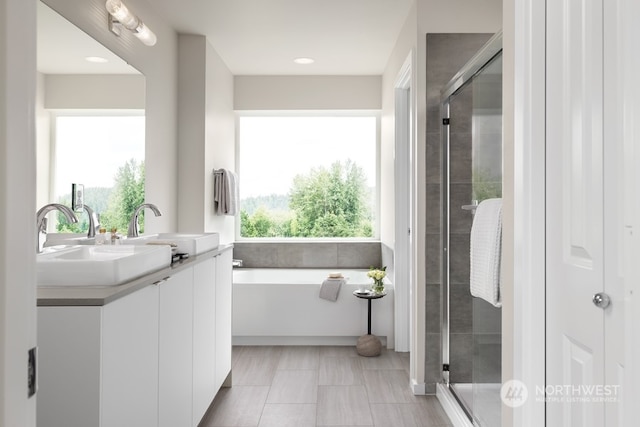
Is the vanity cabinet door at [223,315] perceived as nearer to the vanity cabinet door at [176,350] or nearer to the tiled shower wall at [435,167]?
the vanity cabinet door at [176,350]

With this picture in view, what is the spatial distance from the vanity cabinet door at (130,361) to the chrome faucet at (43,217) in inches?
21.5

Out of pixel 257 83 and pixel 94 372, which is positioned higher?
pixel 257 83

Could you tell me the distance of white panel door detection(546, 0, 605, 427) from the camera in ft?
3.50

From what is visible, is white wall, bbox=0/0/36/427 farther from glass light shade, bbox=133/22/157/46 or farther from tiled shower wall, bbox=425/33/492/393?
tiled shower wall, bbox=425/33/492/393

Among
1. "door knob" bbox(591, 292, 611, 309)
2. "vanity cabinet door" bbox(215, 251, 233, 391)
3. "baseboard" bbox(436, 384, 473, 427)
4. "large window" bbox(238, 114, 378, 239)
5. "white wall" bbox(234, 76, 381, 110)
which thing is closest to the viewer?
"door knob" bbox(591, 292, 611, 309)

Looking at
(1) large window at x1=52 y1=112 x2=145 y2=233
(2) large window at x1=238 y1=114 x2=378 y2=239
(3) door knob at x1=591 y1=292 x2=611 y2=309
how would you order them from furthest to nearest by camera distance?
(2) large window at x1=238 y1=114 x2=378 y2=239
(1) large window at x1=52 y1=112 x2=145 y2=233
(3) door knob at x1=591 y1=292 x2=611 y2=309

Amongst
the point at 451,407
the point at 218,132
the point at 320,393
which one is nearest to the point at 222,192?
the point at 218,132

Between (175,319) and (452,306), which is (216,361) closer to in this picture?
(175,319)

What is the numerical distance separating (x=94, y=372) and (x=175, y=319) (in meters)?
0.66

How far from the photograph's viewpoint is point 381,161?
512 centimetres

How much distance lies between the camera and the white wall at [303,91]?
4.95m

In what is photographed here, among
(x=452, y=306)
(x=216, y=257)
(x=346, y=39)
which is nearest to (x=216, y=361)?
(x=216, y=257)

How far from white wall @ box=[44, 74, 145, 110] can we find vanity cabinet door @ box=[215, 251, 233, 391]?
1.03 meters

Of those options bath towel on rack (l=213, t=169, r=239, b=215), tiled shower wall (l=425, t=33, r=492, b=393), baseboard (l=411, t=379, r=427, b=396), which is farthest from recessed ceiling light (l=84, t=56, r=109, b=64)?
baseboard (l=411, t=379, r=427, b=396)
